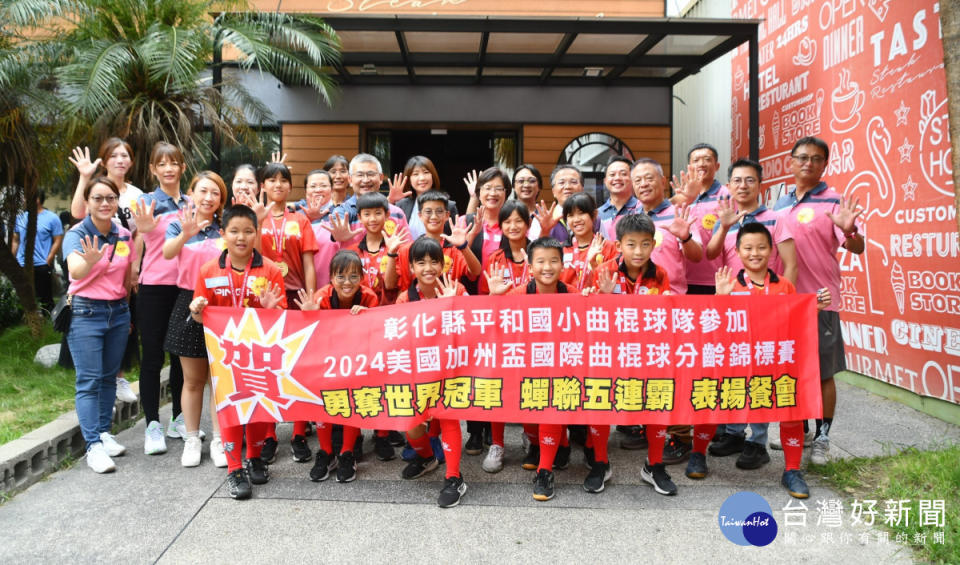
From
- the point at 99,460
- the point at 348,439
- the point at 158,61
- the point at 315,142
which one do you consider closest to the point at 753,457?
the point at 348,439

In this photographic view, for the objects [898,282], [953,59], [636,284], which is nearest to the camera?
[953,59]

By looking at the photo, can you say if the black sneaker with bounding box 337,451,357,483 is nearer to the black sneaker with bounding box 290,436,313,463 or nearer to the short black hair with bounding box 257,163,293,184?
the black sneaker with bounding box 290,436,313,463

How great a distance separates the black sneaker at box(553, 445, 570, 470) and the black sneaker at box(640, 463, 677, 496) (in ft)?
1.58

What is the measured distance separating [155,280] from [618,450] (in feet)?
11.1

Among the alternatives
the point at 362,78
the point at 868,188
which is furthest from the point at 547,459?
the point at 362,78

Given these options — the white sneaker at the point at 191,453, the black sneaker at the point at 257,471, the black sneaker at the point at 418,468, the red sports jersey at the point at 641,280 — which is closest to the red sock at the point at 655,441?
the red sports jersey at the point at 641,280

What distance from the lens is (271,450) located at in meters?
4.04

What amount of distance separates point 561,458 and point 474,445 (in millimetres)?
653

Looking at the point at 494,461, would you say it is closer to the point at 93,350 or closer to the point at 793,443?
the point at 793,443

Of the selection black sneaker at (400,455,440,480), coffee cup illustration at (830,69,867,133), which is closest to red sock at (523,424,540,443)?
black sneaker at (400,455,440,480)

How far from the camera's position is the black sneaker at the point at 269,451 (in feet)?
13.1

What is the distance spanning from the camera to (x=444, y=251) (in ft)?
13.3

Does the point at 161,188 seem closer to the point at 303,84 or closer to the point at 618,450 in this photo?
the point at 618,450

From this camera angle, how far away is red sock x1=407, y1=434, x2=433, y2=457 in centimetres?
376
